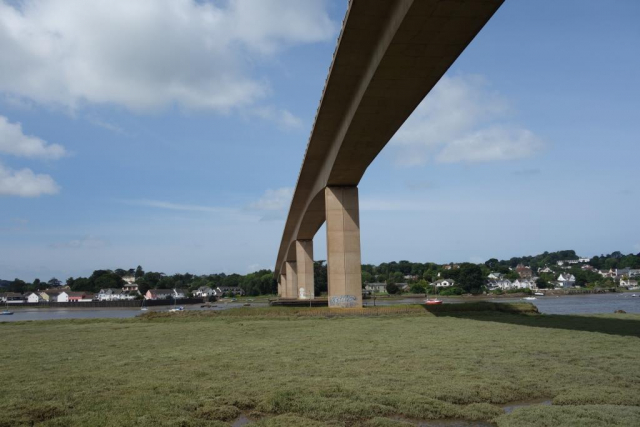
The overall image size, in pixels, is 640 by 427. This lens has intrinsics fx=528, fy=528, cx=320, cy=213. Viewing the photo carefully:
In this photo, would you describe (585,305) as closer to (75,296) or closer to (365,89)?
(365,89)

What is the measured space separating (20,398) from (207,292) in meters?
190

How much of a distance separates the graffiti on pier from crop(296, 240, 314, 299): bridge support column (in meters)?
33.5

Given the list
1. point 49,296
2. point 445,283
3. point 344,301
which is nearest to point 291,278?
point 344,301

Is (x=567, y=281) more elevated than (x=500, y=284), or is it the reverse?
(x=567, y=281)

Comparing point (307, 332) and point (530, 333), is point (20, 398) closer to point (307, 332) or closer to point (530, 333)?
point (307, 332)

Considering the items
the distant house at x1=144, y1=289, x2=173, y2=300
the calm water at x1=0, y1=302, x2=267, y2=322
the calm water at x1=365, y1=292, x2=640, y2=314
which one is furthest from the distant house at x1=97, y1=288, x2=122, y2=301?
the calm water at x1=365, y1=292, x2=640, y2=314

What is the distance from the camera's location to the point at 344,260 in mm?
38562

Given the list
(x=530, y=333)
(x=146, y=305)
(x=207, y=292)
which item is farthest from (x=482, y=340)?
(x=207, y=292)

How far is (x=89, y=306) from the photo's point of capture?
424 feet

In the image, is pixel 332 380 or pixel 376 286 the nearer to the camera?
pixel 332 380

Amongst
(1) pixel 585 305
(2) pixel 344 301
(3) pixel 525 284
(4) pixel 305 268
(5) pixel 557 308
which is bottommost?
(1) pixel 585 305

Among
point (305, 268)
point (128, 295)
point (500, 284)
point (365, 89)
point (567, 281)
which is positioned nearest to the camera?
point (365, 89)

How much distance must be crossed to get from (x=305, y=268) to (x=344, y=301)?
3676 centimetres

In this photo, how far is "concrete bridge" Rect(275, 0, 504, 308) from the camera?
55.7ft
